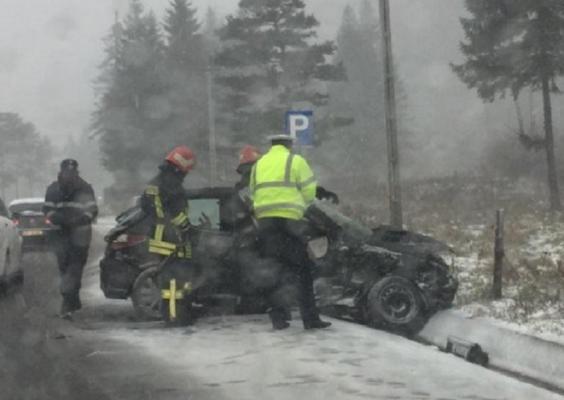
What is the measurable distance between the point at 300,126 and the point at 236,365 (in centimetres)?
715

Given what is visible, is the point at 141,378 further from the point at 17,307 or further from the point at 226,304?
the point at 17,307

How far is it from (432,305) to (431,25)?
55268 millimetres

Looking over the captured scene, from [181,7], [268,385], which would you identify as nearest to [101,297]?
[268,385]

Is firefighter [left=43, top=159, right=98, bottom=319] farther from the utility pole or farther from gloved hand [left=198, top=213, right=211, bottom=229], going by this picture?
the utility pole

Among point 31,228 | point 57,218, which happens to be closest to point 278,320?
point 57,218

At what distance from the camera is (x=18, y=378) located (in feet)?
19.6

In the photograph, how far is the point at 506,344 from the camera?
22.5 feet

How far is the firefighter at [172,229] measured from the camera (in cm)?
806

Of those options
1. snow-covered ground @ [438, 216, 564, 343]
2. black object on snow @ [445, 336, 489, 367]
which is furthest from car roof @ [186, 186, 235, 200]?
black object on snow @ [445, 336, 489, 367]

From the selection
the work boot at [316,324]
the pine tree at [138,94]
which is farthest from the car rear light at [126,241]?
the pine tree at [138,94]

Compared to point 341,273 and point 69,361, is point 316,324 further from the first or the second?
point 69,361

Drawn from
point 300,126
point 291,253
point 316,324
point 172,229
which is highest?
point 300,126

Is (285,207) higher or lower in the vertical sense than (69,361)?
higher

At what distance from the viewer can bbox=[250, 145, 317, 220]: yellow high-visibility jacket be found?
7547mm
